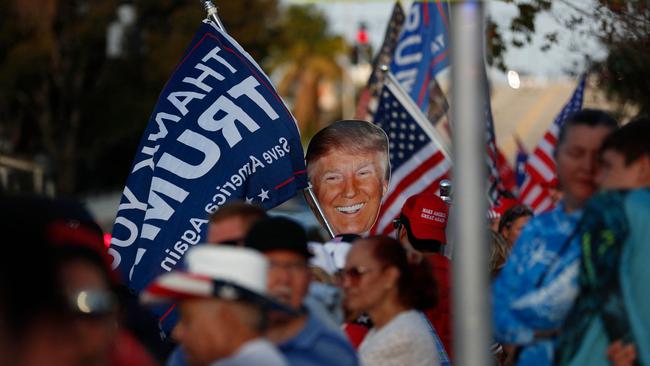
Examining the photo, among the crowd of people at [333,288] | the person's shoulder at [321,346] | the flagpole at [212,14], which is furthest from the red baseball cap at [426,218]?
the person's shoulder at [321,346]

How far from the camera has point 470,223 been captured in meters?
3.37

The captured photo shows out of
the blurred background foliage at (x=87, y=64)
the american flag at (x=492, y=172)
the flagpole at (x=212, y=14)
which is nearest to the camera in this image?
the flagpole at (x=212, y=14)

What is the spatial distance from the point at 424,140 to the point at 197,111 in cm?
422

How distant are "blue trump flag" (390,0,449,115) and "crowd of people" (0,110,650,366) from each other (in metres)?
7.29

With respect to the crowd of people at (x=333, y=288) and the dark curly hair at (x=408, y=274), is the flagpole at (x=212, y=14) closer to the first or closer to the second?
the crowd of people at (x=333, y=288)

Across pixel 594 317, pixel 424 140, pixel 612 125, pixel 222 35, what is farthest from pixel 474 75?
pixel 424 140

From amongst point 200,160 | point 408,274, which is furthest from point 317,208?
point 408,274

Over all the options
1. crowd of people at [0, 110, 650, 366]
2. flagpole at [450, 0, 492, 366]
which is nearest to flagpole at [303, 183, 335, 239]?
crowd of people at [0, 110, 650, 366]

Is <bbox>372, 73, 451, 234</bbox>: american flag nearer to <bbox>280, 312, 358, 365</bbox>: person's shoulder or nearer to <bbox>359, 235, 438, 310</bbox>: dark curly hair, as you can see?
<bbox>359, 235, 438, 310</bbox>: dark curly hair

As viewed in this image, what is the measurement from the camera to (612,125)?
5.21 metres

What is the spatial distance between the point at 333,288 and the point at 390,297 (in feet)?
0.89

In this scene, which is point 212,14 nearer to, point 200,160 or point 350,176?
point 200,160

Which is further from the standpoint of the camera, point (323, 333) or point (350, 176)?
point (350, 176)

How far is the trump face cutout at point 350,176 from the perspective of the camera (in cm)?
727
